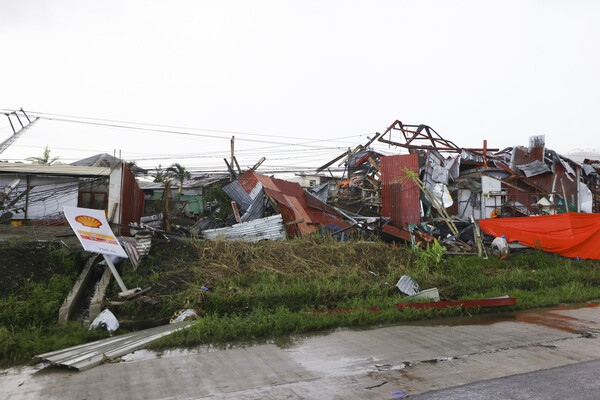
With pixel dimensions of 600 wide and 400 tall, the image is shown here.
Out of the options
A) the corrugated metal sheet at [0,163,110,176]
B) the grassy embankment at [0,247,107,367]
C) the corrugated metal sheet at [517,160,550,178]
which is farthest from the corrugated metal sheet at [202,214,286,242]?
the corrugated metal sheet at [517,160,550,178]

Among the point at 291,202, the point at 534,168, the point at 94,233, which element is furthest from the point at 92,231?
the point at 534,168

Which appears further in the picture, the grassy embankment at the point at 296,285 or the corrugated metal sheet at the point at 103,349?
the grassy embankment at the point at 296,285

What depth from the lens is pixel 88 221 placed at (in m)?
8.05

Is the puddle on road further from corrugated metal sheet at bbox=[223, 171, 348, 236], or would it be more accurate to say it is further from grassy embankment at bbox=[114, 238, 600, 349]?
corrugated metal sheet at bbox=[223, 171, 348, 236]

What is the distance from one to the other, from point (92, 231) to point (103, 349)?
3.02m

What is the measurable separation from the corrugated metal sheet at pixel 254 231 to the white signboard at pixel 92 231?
14.6 feet

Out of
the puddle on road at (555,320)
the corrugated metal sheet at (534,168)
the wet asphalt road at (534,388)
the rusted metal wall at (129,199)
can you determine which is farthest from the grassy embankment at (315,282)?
the corrugated metal sheet at (534,168)

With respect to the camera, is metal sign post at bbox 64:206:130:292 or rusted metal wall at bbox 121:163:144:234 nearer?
metal sign post at bbox 64:206:130:292

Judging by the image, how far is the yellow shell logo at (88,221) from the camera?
7.89m

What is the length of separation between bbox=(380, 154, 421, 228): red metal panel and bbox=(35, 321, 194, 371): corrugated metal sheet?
39.8 ft

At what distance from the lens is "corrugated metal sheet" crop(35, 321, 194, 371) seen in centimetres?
521

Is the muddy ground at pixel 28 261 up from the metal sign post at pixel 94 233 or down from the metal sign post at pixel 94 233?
down

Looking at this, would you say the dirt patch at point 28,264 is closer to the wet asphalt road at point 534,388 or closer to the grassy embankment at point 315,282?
the grassy embankment at point 315,282

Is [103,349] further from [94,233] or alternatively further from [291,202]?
[291,202]
